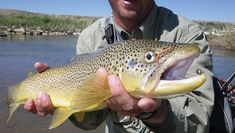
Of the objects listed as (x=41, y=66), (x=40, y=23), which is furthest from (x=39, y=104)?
(x=40, y=23)

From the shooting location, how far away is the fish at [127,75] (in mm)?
2603

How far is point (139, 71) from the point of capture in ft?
9.12

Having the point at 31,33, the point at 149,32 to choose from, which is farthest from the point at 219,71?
the point at 31,33

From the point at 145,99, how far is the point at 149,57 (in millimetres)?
308

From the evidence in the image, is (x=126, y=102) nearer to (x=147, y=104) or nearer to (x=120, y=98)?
(x=120, y=98)

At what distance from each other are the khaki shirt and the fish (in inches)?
17.6

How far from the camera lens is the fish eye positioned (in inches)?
110

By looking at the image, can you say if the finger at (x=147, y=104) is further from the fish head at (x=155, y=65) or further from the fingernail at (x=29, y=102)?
the fingernail at (x=29, y=102)

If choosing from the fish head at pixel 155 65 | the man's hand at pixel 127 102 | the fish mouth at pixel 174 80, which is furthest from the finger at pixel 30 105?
the fish mouth at pixel 174 80

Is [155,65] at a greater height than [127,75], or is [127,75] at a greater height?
[155,65]

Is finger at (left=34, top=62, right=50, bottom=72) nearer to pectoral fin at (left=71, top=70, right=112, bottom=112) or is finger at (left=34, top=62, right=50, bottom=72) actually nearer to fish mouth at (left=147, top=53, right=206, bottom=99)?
pectoral fin at (left=71, top=70, right=112, bottom=112)

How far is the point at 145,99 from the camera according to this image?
2672mm

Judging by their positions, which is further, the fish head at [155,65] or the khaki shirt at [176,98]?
the khaki shirt at [176,98]

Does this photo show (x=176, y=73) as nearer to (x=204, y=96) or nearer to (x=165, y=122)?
(x=165, y=122)
